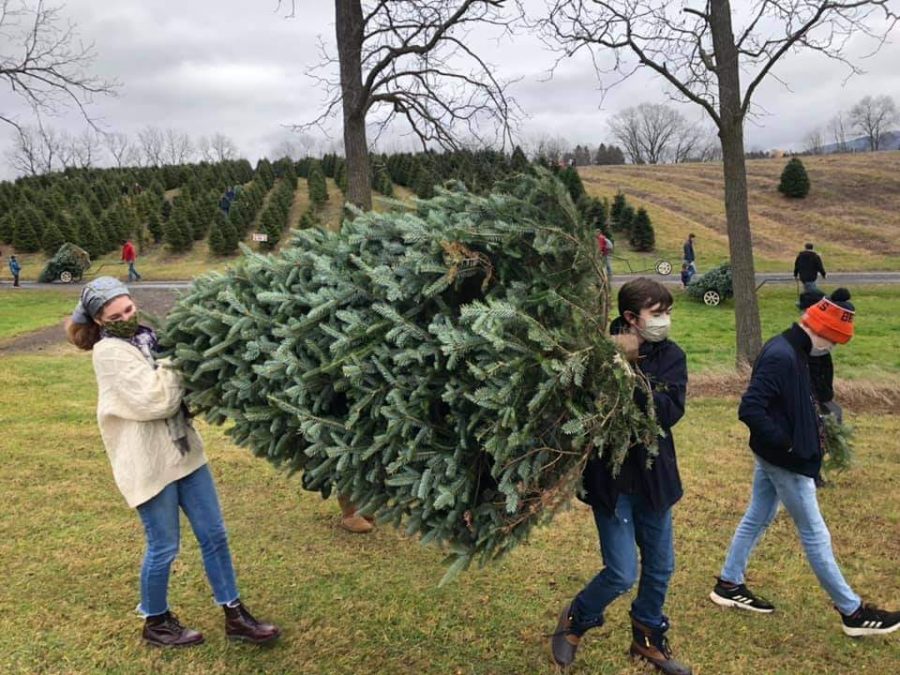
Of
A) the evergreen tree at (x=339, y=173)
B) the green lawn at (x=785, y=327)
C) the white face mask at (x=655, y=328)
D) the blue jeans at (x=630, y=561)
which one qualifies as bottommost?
the green lawn at (x=785, y=327)

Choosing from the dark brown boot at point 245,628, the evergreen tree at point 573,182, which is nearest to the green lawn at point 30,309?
the dark brown boot at point 245,628

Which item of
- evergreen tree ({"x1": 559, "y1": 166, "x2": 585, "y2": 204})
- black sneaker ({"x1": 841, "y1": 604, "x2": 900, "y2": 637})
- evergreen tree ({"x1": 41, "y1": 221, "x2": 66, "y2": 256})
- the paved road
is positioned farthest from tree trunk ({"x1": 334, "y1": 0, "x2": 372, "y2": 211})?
evergreen tree ({"x1": 41, "y1": 221, "x2": 66, "y2": 256})

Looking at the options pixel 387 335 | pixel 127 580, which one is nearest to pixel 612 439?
pixel 387 335

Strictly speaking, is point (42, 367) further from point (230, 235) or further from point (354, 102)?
point (230, 235)

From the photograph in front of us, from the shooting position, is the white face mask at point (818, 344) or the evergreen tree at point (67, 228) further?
the evergreen tree at point (67, 228)

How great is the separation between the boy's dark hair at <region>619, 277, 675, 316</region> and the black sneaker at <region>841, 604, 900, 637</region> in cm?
217

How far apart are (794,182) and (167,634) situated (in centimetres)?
4324

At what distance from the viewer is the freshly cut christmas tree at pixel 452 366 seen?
2.71m

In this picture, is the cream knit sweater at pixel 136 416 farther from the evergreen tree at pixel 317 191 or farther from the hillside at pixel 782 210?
the evergreen tree at pixel 317 191

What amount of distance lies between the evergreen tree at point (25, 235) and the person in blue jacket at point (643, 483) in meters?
35.5

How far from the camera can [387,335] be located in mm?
2883

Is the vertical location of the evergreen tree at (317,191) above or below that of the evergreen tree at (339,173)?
below

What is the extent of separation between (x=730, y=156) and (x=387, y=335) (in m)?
8.36

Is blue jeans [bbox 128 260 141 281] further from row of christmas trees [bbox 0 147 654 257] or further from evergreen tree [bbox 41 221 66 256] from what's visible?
evergreen tree [bbox 41 221 66 256]
